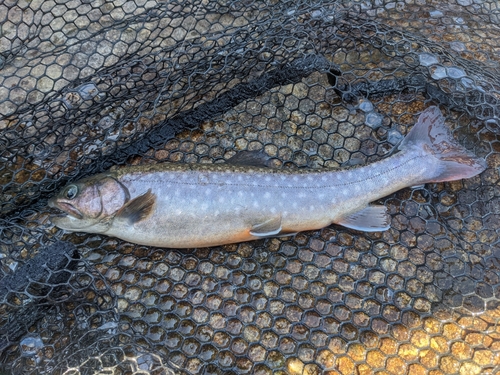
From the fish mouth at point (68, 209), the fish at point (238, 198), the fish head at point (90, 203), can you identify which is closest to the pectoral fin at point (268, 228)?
the fish at point (238, 198)

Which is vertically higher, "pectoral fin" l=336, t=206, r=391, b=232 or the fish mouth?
the fish mouth

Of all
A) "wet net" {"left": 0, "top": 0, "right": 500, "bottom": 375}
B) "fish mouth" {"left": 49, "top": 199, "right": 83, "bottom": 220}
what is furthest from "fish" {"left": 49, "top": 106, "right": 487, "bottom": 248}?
"wet net" {"left": 0, "top": 0, "right": 500, "bottom": 375}

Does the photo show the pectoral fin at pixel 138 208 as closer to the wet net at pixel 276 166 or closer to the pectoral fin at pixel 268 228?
the wet net at pixel 276 166

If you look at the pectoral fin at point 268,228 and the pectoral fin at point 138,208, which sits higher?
the pectoral fin at point 138,208

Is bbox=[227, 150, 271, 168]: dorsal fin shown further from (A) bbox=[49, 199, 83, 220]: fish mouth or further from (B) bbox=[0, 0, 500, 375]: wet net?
(A) bbox=[49, 199, 83, 220]: fish mouth

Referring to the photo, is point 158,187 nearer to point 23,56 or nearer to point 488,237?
point 23,56

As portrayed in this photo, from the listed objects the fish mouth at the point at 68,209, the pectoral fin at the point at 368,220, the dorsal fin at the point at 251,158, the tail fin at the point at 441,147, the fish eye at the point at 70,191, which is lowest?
the pectoral fin at the point at 368,220

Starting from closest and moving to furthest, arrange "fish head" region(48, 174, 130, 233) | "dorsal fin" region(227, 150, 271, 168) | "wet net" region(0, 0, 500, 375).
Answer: "wet net" region(0, 0, 500, 375) < "fish head" region(48, 174, 130, 233) < "dorsal fin" region(227, 150, 271, 168)

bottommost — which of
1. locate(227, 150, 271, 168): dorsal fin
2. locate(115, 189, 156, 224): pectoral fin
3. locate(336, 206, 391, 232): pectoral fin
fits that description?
locate(336, 206, 391, 232): pectoral fin
